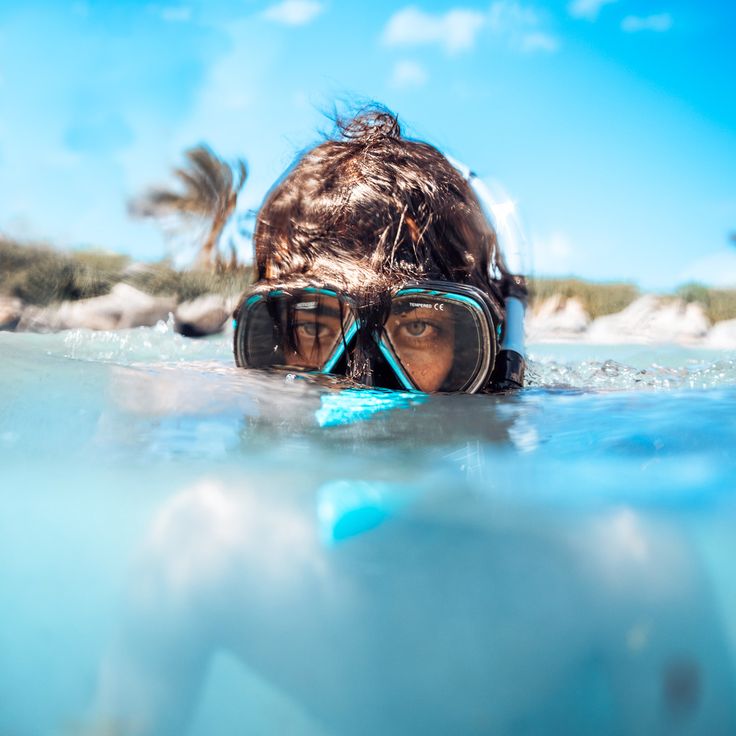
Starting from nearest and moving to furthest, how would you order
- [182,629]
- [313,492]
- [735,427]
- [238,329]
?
[182,629] → [313,492] → [735,427] → [238,329]

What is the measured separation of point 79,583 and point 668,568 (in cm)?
59

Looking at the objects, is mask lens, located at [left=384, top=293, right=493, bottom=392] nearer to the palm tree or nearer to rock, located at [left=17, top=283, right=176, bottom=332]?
the palm tree

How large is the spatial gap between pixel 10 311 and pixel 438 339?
2.87m

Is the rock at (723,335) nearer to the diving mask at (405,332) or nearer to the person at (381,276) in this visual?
the person at (381,276)

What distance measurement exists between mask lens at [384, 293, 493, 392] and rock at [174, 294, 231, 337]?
251cm

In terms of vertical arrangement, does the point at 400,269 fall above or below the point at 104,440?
above

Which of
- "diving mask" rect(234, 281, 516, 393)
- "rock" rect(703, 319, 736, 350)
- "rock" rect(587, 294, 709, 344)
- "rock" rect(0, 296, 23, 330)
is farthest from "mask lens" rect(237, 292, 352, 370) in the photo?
"rock" rect(703, 319, 736, 350)

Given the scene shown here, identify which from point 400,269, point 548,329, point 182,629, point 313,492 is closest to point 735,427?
point 313,492

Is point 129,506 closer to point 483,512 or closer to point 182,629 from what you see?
point 182,629

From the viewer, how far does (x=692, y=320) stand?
10102 mm

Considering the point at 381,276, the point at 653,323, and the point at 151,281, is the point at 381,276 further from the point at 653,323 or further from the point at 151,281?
the point at 653,323

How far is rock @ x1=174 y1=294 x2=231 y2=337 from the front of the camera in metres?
4.32

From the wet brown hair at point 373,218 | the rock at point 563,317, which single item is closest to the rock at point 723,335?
the rock at point 563,317

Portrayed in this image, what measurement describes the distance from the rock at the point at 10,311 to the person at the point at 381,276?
1997 mm
